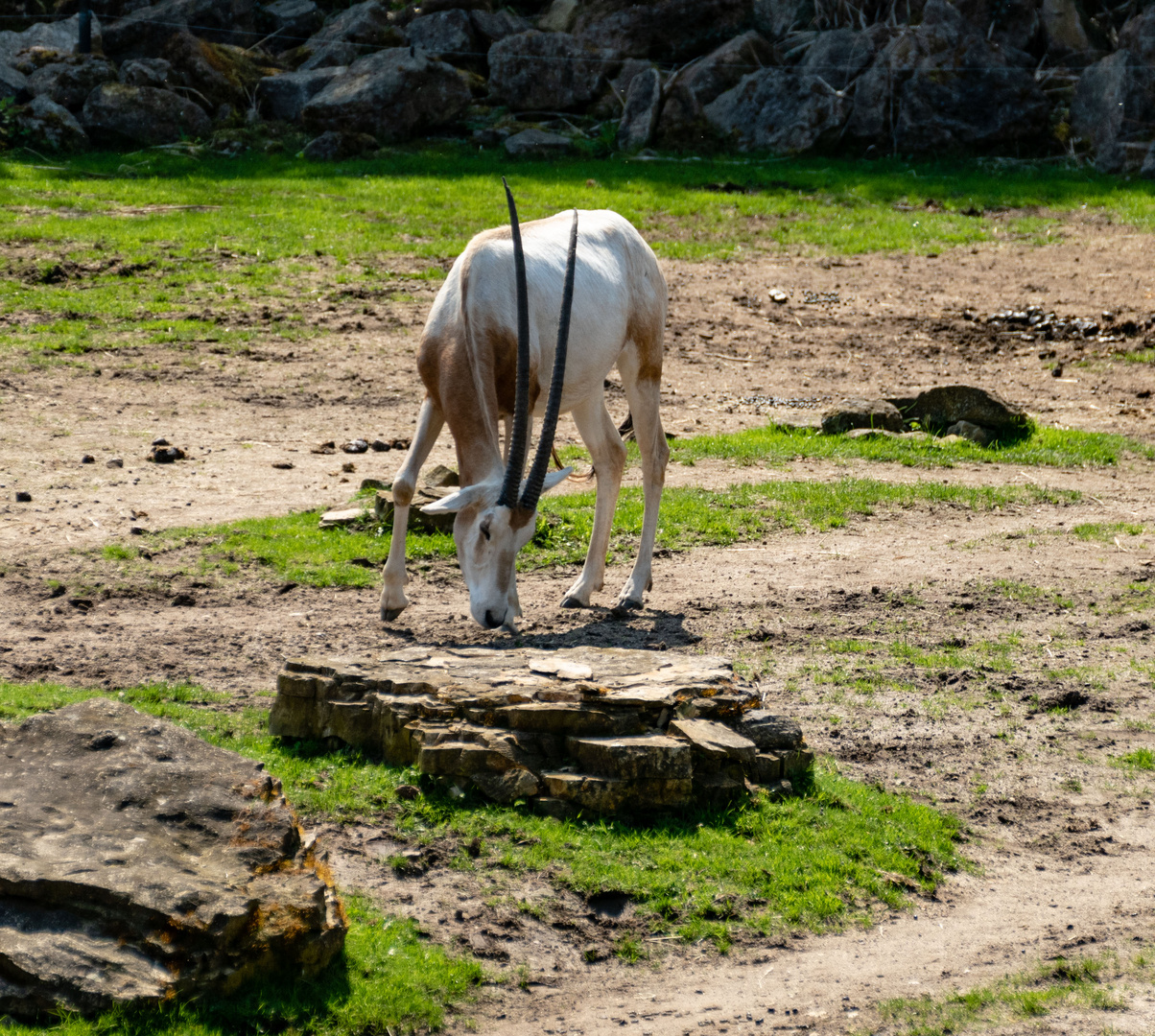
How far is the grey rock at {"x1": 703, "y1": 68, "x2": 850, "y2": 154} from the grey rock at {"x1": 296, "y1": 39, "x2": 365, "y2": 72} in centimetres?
732

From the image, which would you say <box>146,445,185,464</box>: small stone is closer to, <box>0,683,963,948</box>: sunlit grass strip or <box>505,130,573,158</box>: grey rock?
<box>0,683,963,948</box>: sunlit grass strip

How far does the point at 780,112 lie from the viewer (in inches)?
909

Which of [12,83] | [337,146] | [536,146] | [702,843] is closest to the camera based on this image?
[702,843]

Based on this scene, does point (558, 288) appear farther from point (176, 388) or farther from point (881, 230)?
point (881, 230)

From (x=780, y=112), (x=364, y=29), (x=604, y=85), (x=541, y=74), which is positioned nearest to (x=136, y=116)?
(x=364, y=29)

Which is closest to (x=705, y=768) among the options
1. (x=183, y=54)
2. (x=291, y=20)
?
(x=183, y=54)

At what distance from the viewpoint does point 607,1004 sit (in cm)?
388

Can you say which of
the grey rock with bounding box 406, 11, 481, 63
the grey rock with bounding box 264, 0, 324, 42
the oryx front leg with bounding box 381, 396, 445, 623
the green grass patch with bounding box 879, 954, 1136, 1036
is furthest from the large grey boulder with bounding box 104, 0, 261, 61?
the green grass patch with bounding box 879, 954, 1136, 1036

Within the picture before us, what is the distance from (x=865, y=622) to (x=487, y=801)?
123 inches

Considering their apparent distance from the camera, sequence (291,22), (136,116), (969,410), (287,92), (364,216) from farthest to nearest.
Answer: (291,22) < (287,92) < (136,116) < (364,216) < (969,410)

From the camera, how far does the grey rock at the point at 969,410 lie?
36.9ft

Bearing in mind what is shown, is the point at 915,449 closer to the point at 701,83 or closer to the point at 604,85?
the point at 701,83

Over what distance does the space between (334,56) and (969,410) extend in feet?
60.0

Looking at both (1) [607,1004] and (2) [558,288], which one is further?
(2) [558,288]
